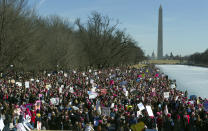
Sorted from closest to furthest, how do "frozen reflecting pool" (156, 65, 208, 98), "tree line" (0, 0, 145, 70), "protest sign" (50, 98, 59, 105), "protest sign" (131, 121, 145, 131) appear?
"protest sign" (131, 121, 145, 131)
"protest sign" (50, 98, 59, 105)
"tree line" (0, 0, 145, 70)
"frozen reflecting pool" (156, 65, 208, 98)

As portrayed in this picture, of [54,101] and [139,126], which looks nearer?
[139,126]

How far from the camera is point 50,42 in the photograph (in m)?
47.3

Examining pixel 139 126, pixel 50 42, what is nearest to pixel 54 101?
pixel 139 126

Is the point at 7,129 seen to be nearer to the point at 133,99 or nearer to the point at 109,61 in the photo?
the point at 133,99

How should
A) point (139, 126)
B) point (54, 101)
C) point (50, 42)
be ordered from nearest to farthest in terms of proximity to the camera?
point (139, 126), point (54, 101), point (50, 42)

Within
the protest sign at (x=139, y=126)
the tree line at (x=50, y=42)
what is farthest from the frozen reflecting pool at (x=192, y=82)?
the protest sign at (x=139, y=126)

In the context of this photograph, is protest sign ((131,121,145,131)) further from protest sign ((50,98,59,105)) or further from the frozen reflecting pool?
the frozen reflecting pool

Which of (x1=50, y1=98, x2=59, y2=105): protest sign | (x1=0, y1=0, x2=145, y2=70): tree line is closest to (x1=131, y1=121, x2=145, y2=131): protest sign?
(x1=50, y1=98, x2=59, y2=105): protest sign

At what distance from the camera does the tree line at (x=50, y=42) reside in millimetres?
27812

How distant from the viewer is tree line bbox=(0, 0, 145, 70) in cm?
2781

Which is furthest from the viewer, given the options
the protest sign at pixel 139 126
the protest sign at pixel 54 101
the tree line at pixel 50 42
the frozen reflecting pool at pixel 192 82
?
the frozen reflecting pool at pixel 192 82

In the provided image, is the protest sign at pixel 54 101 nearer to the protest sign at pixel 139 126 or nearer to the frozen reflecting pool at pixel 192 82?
the protest sign at pixel 139 126

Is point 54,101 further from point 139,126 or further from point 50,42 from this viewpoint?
point 50,42

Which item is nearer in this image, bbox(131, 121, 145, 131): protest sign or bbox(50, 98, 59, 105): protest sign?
bbox(131, 121, 145, 131): protest sign
